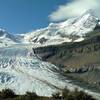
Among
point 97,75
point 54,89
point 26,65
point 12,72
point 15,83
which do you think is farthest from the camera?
point 97,75

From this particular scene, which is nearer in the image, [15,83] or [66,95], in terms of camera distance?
[66,95]

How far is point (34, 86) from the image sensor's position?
161 feet

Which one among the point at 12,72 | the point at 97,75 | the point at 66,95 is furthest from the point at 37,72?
the point at 97,75

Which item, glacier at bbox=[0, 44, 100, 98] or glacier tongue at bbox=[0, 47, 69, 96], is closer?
glacier at bbox=[0, 44, 100, 98]

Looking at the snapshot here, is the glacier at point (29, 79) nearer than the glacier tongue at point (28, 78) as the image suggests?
Yes

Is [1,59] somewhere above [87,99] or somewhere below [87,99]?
above

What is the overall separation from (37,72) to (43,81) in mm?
6607

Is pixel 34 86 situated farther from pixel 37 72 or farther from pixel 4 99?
pixel 4 99

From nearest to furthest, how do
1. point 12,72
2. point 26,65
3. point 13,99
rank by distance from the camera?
point 13,99 < point 12,72 < point 26,65

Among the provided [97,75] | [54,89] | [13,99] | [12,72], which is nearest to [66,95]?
[13,99]

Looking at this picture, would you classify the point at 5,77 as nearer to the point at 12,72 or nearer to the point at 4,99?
the point at 12,72

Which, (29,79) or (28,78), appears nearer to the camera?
(29,79)

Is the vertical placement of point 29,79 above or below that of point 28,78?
below

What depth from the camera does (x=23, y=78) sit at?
52.9 metres
